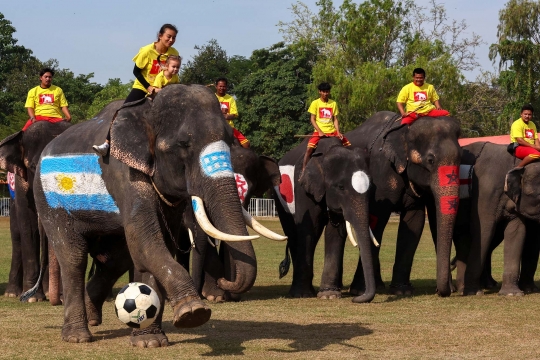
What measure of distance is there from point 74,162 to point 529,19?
155 ft

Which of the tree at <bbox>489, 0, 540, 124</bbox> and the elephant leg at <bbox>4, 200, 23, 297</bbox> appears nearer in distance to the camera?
the elephant leg at <bbox>4, 200, 23, 297</bbox>

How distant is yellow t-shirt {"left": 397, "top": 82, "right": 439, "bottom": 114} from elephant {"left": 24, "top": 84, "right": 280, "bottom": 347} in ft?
23.2

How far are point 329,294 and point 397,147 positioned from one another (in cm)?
264

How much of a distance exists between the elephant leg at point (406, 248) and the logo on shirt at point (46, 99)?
5866 mm

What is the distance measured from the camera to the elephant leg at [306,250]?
50.9 ft

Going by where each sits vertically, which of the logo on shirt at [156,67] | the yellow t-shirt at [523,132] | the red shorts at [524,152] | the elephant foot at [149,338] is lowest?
the elephant foot at [149,338]

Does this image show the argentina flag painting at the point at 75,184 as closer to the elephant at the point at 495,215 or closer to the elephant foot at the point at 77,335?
the elephant foot at the point at 77,335

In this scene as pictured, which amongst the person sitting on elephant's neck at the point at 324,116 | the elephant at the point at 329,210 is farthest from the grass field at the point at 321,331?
the person sitting on elephant's neck at the point at 324,116

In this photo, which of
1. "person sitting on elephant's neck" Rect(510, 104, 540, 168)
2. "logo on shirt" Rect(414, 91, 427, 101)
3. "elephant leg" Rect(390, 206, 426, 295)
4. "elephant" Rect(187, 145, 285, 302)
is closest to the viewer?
"elephant" Rect(187, 145, 285, 302)

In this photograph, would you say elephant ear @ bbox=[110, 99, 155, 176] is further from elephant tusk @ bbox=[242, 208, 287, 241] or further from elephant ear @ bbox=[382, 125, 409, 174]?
elephant ear @ bbox=[382, 125, 409, 174]

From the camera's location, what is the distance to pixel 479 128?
64.7 meters

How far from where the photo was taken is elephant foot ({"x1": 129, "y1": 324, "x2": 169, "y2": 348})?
9.41 metres

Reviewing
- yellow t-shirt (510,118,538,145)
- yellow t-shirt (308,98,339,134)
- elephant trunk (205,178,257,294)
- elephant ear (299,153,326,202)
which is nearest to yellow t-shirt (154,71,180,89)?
elephant trunk (205,178,257,294)

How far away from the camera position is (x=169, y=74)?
34.2 ft
